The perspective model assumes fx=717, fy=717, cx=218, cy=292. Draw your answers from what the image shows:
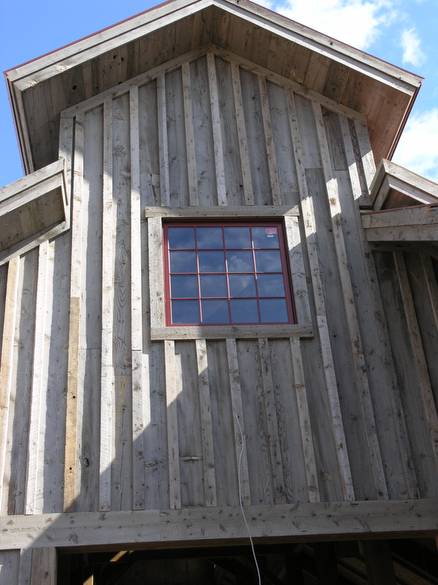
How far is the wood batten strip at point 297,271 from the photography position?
7132 mm

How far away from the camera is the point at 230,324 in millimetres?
7012

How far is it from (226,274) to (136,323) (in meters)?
1.12

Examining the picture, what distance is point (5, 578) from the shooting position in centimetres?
569

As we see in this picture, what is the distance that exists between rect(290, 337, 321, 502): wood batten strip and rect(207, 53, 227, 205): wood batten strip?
1938 millimetres

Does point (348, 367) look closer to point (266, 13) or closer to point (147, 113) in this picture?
point (147, 113)

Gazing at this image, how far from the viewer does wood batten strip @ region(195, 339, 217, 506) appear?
20.3ft

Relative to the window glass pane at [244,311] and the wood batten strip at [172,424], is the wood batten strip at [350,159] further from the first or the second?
the wood batten strip at [172,424]

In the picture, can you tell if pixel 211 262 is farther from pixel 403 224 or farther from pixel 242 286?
pixel 403 224

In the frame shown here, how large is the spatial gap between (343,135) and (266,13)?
5.62 ft

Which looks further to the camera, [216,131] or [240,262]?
[216,131]

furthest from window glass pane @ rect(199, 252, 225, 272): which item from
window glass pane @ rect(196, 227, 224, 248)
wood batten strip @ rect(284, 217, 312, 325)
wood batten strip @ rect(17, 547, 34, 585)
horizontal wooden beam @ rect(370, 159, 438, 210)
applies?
wood batten strip @ rect(17, 547, 34, 585)

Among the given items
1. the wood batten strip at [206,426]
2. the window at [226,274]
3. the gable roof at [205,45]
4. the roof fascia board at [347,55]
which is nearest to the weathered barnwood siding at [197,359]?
the wood batten strip at [206,426]

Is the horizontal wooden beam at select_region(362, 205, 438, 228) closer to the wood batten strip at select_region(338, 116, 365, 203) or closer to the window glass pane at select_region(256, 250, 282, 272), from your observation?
the wood batten strip at select_region(338, 116, 365, 203)

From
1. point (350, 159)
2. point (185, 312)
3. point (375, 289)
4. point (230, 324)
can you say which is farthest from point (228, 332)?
point (350, 159)
